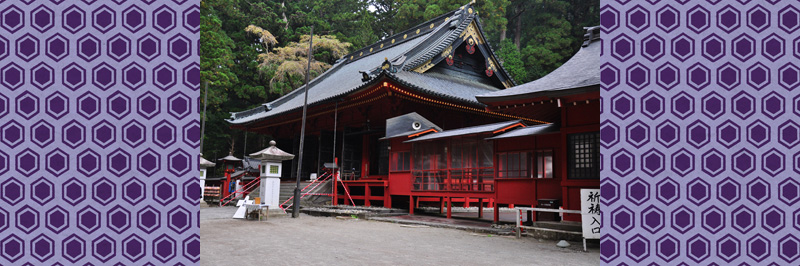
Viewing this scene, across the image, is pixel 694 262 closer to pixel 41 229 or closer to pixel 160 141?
pixel 160 141

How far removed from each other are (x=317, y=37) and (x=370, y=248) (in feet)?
82.0

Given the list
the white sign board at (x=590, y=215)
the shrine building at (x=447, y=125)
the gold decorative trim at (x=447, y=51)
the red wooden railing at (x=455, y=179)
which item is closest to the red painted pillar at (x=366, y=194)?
the shrine building at (x=447, y=125)

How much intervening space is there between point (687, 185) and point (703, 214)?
215 mm

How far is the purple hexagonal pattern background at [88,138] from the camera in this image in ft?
8.82

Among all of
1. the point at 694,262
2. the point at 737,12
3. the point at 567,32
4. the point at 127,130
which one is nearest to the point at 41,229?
the point at 127,130

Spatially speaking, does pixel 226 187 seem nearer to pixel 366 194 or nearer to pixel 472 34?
pixel 366 194

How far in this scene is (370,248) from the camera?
6434 mm

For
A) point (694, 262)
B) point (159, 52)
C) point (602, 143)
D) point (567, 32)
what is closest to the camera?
point (159, 52)

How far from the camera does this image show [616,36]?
347 centimetres

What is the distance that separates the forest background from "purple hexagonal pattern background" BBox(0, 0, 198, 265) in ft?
79.3

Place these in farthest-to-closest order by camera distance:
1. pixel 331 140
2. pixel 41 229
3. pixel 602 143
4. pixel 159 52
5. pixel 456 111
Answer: pixel 331 140
pixel 456 111
pixel 602 143
pixel 159 52
pixel 41 229

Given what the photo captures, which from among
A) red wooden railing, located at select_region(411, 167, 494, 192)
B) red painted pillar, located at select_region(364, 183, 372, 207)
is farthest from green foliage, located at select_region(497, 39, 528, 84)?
red wooden railing, located at select_region(411, 167, 494, 192)

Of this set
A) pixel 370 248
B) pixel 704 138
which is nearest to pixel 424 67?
pixel 370 248

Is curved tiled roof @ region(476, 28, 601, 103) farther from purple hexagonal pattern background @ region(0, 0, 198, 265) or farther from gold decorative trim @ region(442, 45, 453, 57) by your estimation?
gold decorative trim @ region(442, 45, 453, 57)
